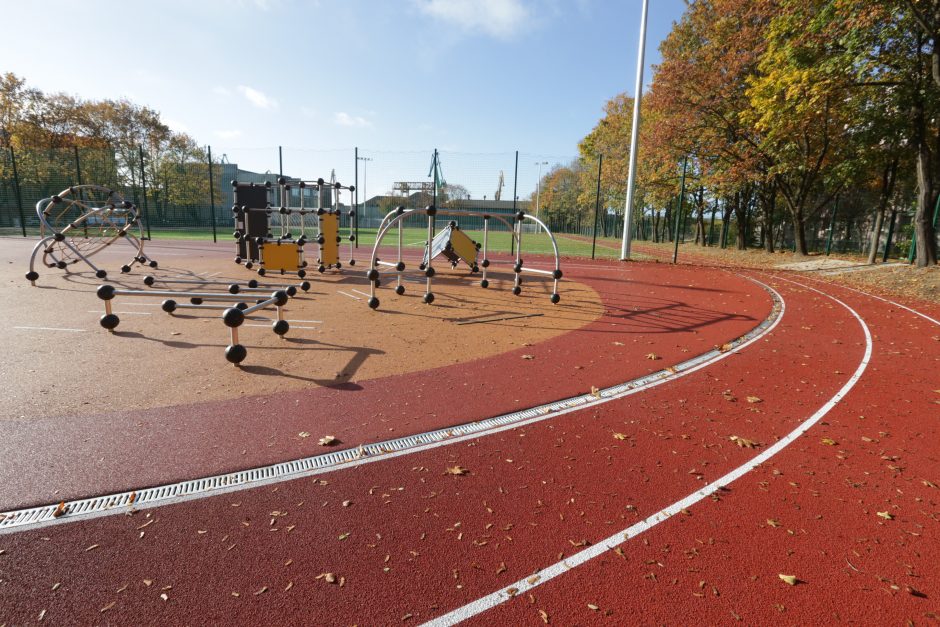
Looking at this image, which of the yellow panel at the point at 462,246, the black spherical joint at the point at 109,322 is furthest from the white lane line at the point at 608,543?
the yellow panel at the point at 462,246

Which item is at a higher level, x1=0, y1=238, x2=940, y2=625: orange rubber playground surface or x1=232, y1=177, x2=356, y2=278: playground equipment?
x1=232, y1=177, x2=356, y2=278: playground equipment

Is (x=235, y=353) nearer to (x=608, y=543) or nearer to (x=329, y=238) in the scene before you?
(x=608, y=543)

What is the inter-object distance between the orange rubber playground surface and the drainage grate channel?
2cm

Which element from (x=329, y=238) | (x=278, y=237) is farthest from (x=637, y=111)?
(x=278, y=237)

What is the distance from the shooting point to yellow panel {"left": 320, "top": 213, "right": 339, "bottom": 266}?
43.9ft

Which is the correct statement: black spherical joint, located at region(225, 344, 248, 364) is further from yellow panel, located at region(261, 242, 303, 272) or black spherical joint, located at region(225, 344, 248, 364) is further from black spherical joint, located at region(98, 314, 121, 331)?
yellow panel, located at region(261, 242, 303, 272)

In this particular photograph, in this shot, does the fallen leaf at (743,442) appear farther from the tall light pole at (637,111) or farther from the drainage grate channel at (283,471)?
the tall light pole at (637,111)

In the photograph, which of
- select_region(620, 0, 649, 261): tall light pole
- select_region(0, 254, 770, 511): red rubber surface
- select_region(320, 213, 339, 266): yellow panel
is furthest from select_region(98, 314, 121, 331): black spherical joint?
select_region(620, 0, 649, 261): tall light pole

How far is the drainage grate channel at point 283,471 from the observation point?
269cm

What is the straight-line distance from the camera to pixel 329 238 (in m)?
13.5

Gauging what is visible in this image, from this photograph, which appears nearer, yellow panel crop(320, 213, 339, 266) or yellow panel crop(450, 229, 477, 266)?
yellow panel crop(450, 229, 477, 266)

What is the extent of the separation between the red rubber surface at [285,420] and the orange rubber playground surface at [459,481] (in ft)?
0.09

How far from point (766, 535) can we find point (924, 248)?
704 inches

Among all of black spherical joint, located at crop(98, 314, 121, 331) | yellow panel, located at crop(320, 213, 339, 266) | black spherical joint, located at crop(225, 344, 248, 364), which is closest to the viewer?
black spherical joint, located at crop(225, 344, 248, 364)
